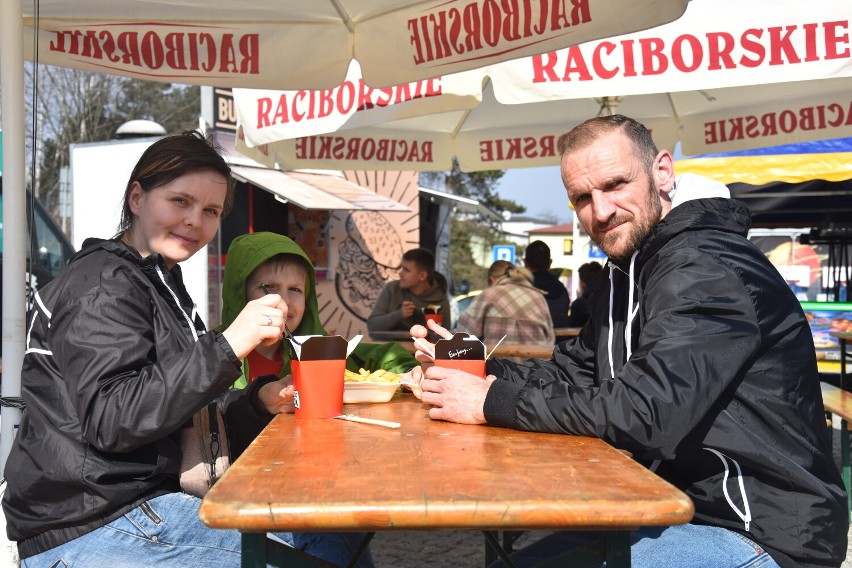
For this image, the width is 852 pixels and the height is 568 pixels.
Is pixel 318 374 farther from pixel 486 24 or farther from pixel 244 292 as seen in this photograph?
pixel 486 24

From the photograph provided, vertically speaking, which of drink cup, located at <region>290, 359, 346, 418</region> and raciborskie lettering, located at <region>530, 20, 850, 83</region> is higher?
raciborskie lettering, located at <region>530, 20, 850, 83</region>

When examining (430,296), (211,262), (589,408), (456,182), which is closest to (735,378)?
(589,408)

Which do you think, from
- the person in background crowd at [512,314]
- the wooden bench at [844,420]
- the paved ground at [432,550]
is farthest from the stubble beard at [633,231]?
the person in background crowd at [512,314]

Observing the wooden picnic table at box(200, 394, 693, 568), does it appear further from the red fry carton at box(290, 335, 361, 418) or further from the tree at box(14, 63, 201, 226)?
the tree at box(14, 63, 201, 226)

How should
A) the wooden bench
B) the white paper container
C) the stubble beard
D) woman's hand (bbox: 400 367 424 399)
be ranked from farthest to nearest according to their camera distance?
the wooden bench, woman's hand (bbox: 400 367 424 399), the white paper container, the stubble beard

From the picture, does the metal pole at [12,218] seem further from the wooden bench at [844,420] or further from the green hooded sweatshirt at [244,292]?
the wooden bench at [844,420]

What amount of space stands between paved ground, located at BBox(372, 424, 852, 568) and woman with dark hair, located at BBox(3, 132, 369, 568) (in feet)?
8.37

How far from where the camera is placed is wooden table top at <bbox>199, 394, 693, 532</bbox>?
4.50 ft

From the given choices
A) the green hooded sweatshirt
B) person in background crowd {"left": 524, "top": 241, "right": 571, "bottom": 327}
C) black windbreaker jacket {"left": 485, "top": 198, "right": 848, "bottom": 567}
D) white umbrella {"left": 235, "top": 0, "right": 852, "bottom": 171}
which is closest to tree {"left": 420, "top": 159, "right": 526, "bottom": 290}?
person in background crowd {"left": 524, "top": 241, "right": 571, "bottom": 327}

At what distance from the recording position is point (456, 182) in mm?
47625

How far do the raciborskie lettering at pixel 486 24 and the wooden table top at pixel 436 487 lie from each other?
5.64 feet

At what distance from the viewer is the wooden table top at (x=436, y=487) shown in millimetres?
1372

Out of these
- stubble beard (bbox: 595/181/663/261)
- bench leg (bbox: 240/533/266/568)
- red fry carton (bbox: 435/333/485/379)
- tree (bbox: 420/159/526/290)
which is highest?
tree (bbox: 420/159/526/290)

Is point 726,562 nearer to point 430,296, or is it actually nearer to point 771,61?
point 771,61
